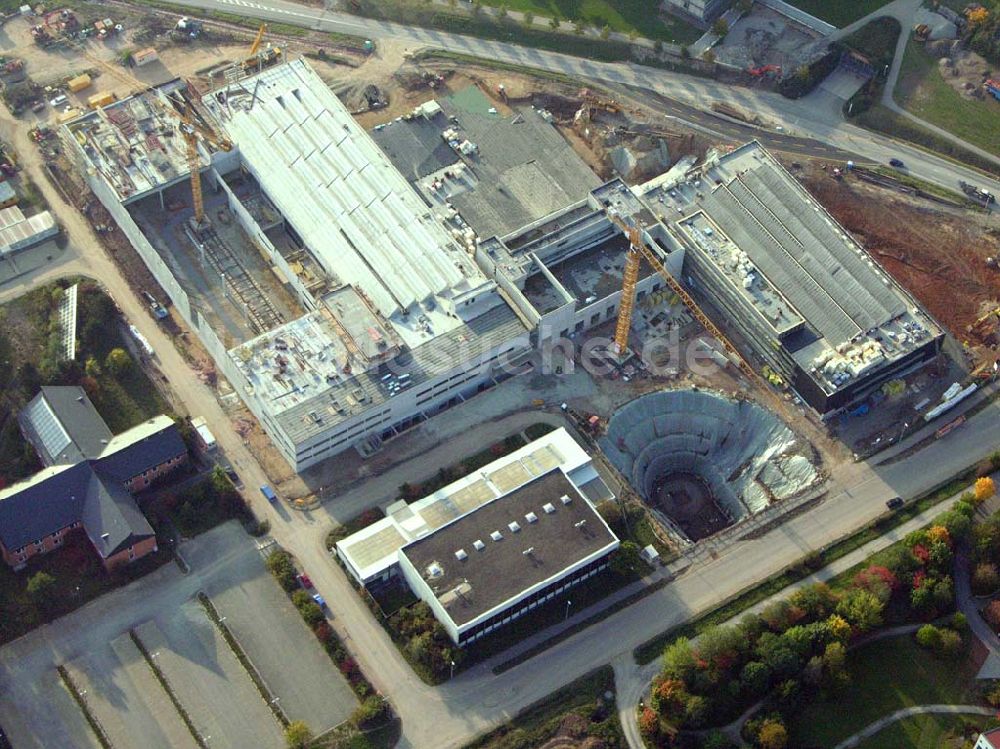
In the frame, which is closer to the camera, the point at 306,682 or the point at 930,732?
the point at 930,732

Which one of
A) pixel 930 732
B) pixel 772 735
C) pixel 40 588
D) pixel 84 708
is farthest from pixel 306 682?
pixel 930 732

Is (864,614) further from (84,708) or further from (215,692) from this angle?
(84,708)

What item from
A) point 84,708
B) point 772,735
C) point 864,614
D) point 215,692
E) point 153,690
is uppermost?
point 84,708

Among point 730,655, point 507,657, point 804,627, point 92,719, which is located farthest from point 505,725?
point 92,719

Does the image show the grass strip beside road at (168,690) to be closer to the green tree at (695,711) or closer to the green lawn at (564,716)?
the green lawn at (564,716)

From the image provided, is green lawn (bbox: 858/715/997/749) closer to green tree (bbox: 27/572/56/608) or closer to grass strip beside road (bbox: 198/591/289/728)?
grass strip beside road (bbox: 198/591/289/728)

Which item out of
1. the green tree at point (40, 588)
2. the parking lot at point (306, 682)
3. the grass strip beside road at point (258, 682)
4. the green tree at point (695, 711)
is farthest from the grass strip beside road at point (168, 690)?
the green tree at point (695, 711)
